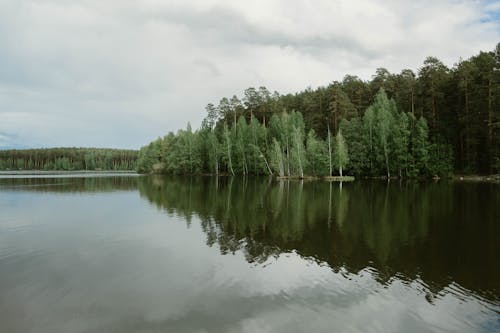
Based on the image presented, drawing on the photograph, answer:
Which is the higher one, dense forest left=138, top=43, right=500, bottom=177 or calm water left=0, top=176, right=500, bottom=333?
dense forest left=138, top=43, right=500, bottom=177

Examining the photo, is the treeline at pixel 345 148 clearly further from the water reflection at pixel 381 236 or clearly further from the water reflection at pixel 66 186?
the water reflection at pixel 381 236

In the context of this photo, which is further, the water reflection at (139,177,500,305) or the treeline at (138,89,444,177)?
the treeline at (138,89,444,177)

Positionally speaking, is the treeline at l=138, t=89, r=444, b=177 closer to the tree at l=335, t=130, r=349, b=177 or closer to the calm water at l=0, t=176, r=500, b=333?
the tree at l=335, t=130, r=349, b=177

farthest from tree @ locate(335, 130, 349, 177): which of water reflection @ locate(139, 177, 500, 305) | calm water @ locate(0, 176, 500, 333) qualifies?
calm water @ locate(0, 176, 500, 333)

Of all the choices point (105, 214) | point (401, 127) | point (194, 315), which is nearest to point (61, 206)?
point (105, 214)

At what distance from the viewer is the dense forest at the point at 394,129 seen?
58031 millimetres

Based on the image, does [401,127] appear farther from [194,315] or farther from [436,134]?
[194,315]

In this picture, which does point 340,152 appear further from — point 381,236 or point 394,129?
point 381,236

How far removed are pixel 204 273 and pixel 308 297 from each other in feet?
12.6

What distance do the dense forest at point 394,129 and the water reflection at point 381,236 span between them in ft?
113

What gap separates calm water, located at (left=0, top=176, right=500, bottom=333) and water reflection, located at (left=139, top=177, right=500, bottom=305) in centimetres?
9

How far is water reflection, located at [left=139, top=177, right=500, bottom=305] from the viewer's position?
11312 mm

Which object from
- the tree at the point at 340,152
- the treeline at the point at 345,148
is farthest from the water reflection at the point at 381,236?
the tree at the point at 340,152

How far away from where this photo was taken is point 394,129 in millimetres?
62781
